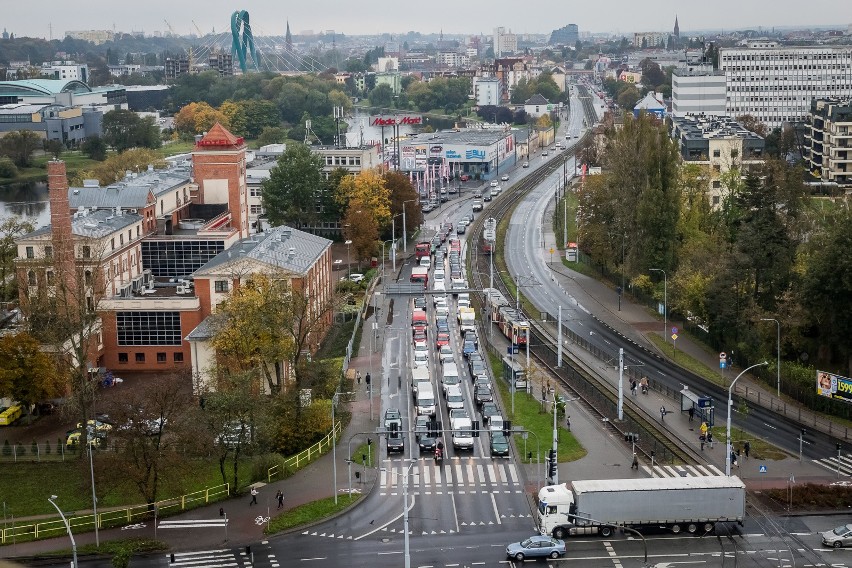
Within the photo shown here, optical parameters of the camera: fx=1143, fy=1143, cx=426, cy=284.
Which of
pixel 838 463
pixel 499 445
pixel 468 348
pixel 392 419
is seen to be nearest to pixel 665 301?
pixel 468 348

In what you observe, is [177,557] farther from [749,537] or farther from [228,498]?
[749,537]

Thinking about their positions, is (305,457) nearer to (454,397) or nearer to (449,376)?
(454,397)

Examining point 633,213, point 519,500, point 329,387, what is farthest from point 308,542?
point 633,213

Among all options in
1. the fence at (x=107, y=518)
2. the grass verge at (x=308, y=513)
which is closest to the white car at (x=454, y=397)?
the grass verge at (x=308, y=513)

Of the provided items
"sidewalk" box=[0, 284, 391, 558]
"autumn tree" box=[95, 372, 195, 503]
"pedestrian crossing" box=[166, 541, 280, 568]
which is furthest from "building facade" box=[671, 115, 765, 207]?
"pedestrian crossing" box=[166, 541, 280, 568]

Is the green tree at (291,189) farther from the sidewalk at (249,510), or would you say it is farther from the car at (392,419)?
the sidewalk at (249,510)
